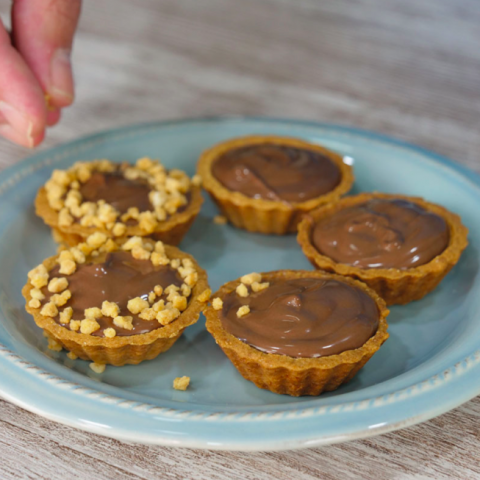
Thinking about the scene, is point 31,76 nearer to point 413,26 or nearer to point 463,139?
point 463,139

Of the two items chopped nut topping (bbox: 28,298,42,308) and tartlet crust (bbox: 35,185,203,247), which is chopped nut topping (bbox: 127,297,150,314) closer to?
chopped nut topping (bbox: 28,298,42,308)

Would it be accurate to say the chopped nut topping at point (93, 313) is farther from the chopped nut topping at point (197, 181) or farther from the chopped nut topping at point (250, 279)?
the chopped nut topping at point (197, 181)

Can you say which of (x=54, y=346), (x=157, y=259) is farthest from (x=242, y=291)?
(x=54, y=346)

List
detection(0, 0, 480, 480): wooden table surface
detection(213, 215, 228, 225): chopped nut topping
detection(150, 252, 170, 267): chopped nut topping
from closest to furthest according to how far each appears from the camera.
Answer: detection(150, 252, 170, 267): chopped nut topping < detection(213, 215, 228, 225): chopped nut topping < detection(0, 0, 480, 480): wooden table surface

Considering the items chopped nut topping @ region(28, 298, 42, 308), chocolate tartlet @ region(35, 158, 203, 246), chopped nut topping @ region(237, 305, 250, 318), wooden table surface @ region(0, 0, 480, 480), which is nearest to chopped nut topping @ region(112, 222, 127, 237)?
chocolate tartlet @ region(35, 158, 203, 246)

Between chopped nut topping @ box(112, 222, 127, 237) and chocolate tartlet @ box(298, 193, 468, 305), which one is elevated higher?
chocolate tartlet @ box(298, 193, 468, 305)

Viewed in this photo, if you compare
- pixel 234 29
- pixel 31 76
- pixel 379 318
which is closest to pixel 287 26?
pixel 234 29

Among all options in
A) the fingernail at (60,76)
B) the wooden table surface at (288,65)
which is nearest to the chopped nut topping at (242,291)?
the wooden table surface at (288,65)
